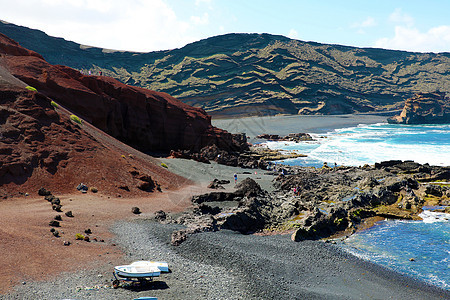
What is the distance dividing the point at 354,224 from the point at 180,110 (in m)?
41.0

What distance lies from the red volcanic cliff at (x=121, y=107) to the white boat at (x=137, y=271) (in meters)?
34.7

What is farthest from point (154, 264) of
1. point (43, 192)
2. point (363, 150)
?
point (363, 150)

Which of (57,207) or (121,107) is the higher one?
(121,107)

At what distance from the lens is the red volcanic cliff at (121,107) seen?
4297 centimetres

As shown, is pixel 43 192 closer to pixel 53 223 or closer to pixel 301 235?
pixel 53 223

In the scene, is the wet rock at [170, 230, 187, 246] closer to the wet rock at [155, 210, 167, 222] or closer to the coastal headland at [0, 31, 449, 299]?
the coastal headland at [0, 31, 449, 299]

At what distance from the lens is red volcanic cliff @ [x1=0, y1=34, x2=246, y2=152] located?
141ft

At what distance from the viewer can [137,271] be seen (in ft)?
48.7

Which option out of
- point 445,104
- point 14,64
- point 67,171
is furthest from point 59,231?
point 445,104

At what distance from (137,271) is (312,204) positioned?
20613 millimetres

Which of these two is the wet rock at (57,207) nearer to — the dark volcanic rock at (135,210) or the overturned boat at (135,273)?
the dark volcanic rock at (135,210)

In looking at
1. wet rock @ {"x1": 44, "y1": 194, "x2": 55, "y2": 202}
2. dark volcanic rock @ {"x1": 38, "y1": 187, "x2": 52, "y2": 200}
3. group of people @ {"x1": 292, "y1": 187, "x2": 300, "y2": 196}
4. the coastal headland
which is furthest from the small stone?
group of people @ {"x1": 292, "y1": 187, "x2": 300, "y2": 196}

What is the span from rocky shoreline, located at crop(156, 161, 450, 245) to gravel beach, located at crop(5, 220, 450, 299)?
5.64ft

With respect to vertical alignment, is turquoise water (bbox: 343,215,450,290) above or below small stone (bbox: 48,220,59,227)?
below
